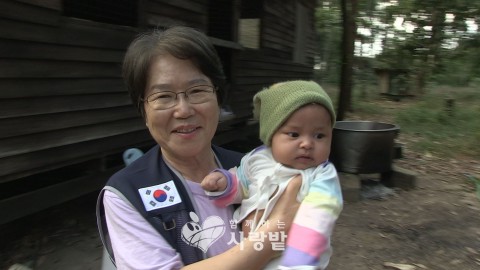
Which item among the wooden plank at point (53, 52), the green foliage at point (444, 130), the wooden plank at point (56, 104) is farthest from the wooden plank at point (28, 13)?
the green foliage at point (444, 130)

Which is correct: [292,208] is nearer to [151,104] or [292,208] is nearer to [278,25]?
[151,104]

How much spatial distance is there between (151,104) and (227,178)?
0.36 metres

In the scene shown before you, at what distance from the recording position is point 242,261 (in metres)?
1.16

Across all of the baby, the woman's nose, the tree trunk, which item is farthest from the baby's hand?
the tree trunk

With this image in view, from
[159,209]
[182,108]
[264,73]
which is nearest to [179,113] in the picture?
[182,108]

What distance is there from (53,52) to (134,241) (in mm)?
2784

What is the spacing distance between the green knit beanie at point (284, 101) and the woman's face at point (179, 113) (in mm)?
246

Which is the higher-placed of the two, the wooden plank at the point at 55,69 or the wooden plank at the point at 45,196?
the wooden plank at the point at 55,69

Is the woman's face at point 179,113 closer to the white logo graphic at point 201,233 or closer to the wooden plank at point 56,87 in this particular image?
the white logo graphic at point 201,233

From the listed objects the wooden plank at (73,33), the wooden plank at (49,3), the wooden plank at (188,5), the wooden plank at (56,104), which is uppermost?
the wooden plank at (188,5)

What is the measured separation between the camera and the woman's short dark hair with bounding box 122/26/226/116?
1344mm

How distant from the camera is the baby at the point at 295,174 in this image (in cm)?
127

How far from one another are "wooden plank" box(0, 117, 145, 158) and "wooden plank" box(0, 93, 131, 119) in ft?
0.62

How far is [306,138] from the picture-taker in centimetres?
146
